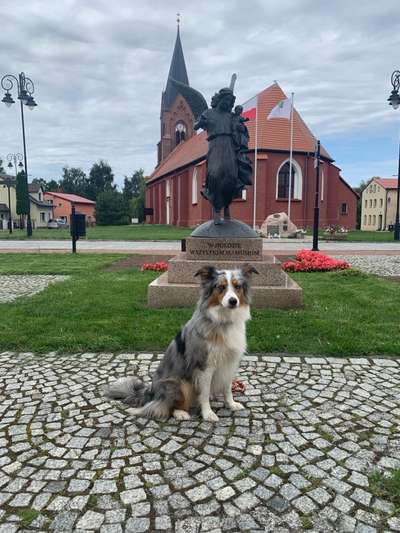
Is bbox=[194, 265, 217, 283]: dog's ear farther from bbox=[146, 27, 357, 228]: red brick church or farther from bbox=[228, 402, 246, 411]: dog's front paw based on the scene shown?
bbox=[146, 27, 357, 228]: red brick church

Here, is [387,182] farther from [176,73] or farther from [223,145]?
[223,145]

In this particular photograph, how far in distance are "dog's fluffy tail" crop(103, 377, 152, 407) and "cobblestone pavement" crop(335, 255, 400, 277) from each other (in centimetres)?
1036

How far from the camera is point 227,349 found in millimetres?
3598

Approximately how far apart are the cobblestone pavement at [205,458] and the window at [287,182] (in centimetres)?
3721

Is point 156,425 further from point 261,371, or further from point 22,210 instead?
point 22,210

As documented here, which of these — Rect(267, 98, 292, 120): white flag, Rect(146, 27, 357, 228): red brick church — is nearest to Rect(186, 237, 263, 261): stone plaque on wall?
Rect(267, 98, 292, 120): white flag

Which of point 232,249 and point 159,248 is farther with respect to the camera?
point 159,248

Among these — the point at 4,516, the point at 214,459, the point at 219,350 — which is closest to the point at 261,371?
the point at 219,350

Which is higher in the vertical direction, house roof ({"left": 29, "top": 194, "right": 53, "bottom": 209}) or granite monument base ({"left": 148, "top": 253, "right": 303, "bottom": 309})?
house roof ({"left": 29, "top": 194, "right": 53, "bottom": 209})

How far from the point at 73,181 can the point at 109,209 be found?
50.8 m

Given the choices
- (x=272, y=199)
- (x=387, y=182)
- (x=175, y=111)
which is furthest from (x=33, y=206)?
(x=387, y=182)

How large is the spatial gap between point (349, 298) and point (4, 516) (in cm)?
760

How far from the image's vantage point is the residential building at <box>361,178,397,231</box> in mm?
76500

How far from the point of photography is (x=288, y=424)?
357 centimetres
